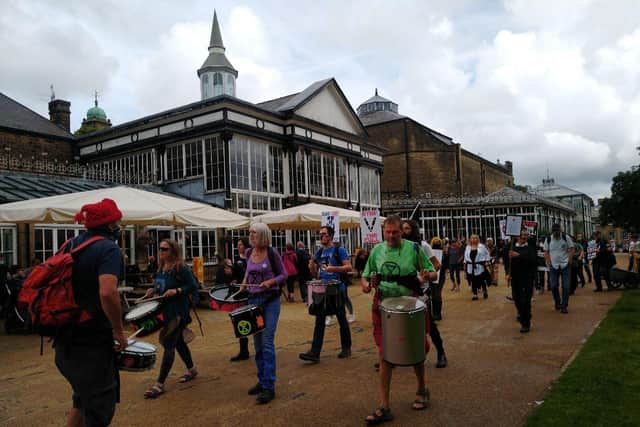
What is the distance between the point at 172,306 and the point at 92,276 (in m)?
2.49

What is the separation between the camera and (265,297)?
540 centimetres

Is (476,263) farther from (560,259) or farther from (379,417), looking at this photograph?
(379,417)

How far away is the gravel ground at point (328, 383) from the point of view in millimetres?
4660

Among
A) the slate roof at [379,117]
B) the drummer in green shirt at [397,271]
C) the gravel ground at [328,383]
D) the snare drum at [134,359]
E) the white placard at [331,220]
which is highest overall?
the slate roof at [379,117]

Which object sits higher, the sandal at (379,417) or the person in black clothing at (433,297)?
the person in black clothing at (433,297)

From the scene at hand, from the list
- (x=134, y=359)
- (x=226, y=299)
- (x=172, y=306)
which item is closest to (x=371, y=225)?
(x=226, y=299)

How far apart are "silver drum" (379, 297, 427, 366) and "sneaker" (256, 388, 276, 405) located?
136cm

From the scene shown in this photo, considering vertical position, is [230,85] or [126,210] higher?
[230,85]

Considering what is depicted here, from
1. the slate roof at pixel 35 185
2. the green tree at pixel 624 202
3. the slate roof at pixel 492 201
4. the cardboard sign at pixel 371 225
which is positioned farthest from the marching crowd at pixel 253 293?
the green tree at pixel 624 202

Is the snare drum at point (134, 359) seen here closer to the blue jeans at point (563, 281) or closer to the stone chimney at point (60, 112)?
the blue jeans at point (563, 281)

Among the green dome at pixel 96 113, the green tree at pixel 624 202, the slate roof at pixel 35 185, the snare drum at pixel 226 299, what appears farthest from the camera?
the green dome at pixel 96 113

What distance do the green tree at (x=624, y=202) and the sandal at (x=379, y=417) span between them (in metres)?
42.5

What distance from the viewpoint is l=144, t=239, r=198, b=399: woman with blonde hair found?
5559mm

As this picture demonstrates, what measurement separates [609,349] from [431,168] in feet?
133
